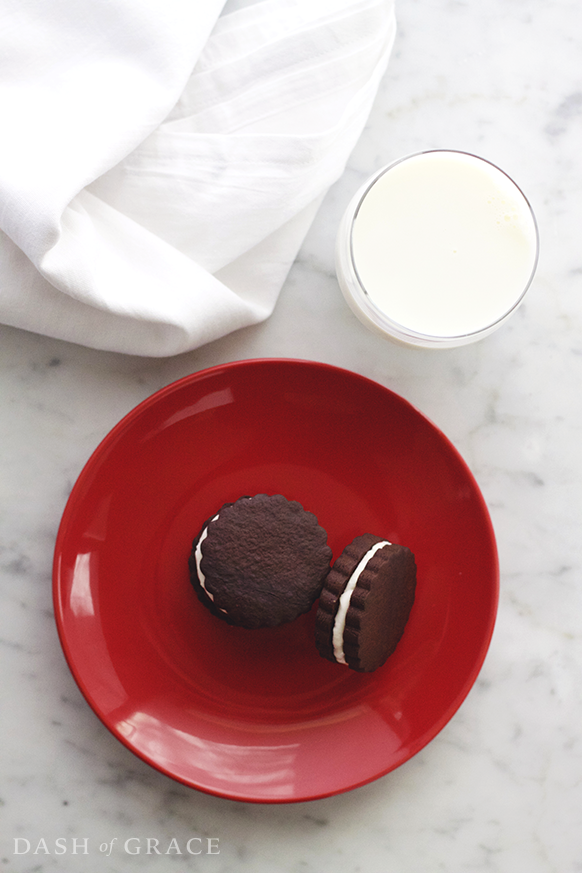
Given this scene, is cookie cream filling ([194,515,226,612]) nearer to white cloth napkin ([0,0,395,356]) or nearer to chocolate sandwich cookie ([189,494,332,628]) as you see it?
chocolate sandwich cookie ([189,494,332,628])

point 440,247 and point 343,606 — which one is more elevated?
point 440,247

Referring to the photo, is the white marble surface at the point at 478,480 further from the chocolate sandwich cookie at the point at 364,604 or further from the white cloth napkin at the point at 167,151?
the chocolate sandwich cookie at the point at 364,604

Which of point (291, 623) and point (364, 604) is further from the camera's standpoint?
point (291, 623)

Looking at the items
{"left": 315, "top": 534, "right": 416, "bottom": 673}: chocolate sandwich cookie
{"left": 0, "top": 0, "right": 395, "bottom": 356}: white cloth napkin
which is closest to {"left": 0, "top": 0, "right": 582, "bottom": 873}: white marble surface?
{"left": 0, "top": 0, "right": 395, "bottom": 356}: white cloth napkin

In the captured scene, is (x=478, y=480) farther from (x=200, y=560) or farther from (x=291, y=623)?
(x=200, y=560)

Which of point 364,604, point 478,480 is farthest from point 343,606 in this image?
point 478,480

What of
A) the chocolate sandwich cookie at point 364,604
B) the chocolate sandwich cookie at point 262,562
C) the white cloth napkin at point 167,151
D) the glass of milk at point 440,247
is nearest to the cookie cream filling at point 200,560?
the chocolate sandwich cookie at point 262,562

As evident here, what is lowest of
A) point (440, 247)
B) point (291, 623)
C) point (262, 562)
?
point (291, 623)

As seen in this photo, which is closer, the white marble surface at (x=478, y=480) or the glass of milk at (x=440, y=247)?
the glass of milk at (x=440, y=247)
